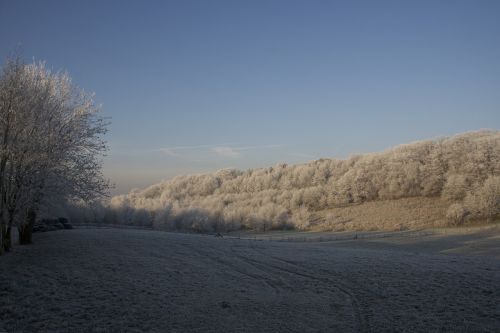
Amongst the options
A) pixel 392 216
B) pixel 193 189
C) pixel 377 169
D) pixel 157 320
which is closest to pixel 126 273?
pixel 157 320

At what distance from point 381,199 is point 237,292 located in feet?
201


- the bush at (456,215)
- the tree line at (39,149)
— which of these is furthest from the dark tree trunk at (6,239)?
the bush at (456,215)

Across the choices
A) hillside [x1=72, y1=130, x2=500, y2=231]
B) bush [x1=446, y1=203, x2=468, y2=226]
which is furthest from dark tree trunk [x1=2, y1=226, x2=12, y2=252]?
bush [x1=446, y1=203, x2=468, y2=226]

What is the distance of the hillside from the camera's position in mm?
57938

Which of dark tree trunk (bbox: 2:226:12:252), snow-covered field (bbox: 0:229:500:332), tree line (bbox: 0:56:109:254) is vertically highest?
tree line (bbox: 0:56:109:254)

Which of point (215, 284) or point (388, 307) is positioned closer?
point (388, 307)

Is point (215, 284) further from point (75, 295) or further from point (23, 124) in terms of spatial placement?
point (23, 124)

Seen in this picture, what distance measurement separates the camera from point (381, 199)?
236 ft

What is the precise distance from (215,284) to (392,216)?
51.1 meters

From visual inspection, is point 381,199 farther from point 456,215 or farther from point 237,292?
point 237,292

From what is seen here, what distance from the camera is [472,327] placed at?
1199cm

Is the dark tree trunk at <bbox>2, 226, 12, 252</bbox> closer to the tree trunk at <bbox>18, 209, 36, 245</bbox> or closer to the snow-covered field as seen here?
the snow-covered field

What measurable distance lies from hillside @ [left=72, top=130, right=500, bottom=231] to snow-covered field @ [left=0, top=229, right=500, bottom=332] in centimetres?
3755

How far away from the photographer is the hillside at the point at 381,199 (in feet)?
190
